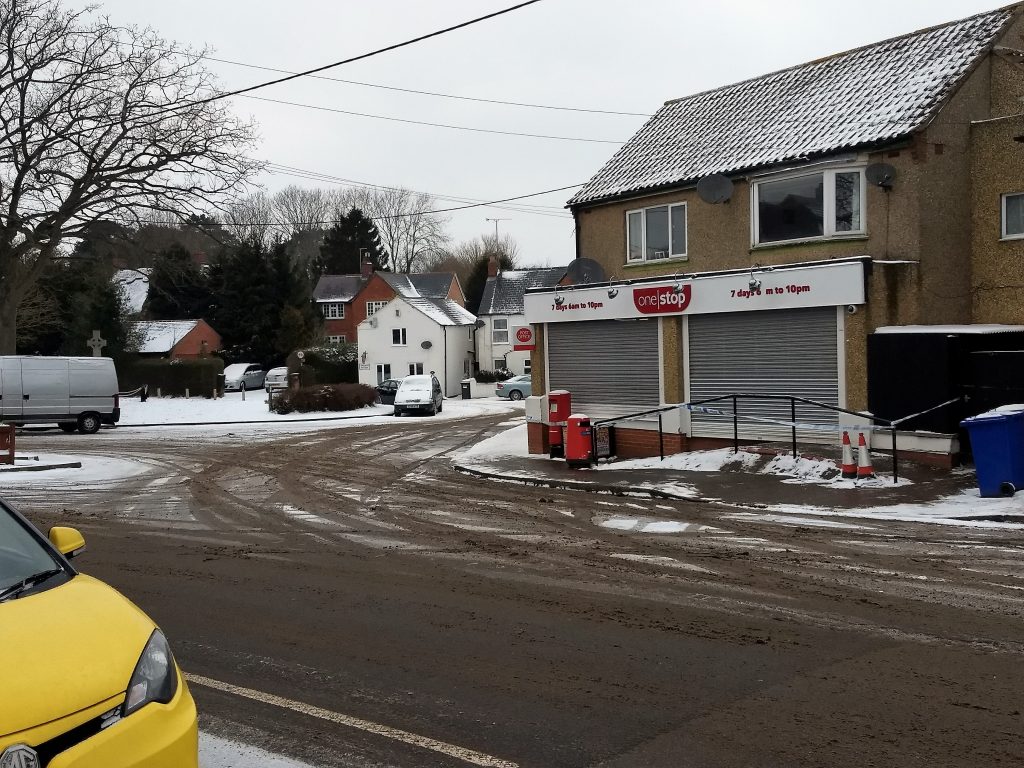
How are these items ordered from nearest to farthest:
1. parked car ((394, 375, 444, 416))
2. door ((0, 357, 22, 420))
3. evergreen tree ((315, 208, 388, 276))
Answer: door ((0, 357, 22, 420)) < parked car ((394, 375, 444, 416)) < evergreen tree ((315, 208, 388, 276))

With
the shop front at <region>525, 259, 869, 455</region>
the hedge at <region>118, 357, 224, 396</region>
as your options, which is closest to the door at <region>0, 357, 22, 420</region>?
the hedge at <region>118, 357, 224, 396</region>

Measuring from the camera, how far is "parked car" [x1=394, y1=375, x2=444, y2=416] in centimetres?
3959

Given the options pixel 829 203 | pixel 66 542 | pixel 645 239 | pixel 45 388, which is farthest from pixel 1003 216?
pixel 45 388

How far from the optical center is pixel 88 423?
3325 centimetres

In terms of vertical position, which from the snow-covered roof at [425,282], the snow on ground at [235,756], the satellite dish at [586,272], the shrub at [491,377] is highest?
the snow-covered roof at [425,282]

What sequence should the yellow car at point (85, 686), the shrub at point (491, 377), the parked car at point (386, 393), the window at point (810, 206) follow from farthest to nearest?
the shrub at point (491, 377) < the parked car at point (386, 393) < the window at point (810, 206) < the yellow car at point (85, 686)

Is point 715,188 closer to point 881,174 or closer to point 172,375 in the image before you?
point 881,174

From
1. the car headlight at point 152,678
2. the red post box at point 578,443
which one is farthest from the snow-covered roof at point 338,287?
the car headlight at point 152,678

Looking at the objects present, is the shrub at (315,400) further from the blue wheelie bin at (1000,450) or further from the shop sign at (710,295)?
the blue wheelie bin at (1000,450)

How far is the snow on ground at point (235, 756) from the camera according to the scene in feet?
15.5

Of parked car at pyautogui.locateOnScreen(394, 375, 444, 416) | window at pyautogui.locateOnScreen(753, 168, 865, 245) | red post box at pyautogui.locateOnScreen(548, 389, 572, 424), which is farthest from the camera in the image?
parked car at pyautogui.locateOnScreen(394, 375, 444, 416)

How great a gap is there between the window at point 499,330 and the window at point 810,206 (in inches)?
1883

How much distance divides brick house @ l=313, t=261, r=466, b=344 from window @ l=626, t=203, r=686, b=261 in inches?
1586

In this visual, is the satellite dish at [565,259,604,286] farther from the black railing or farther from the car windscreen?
the car windscreen
